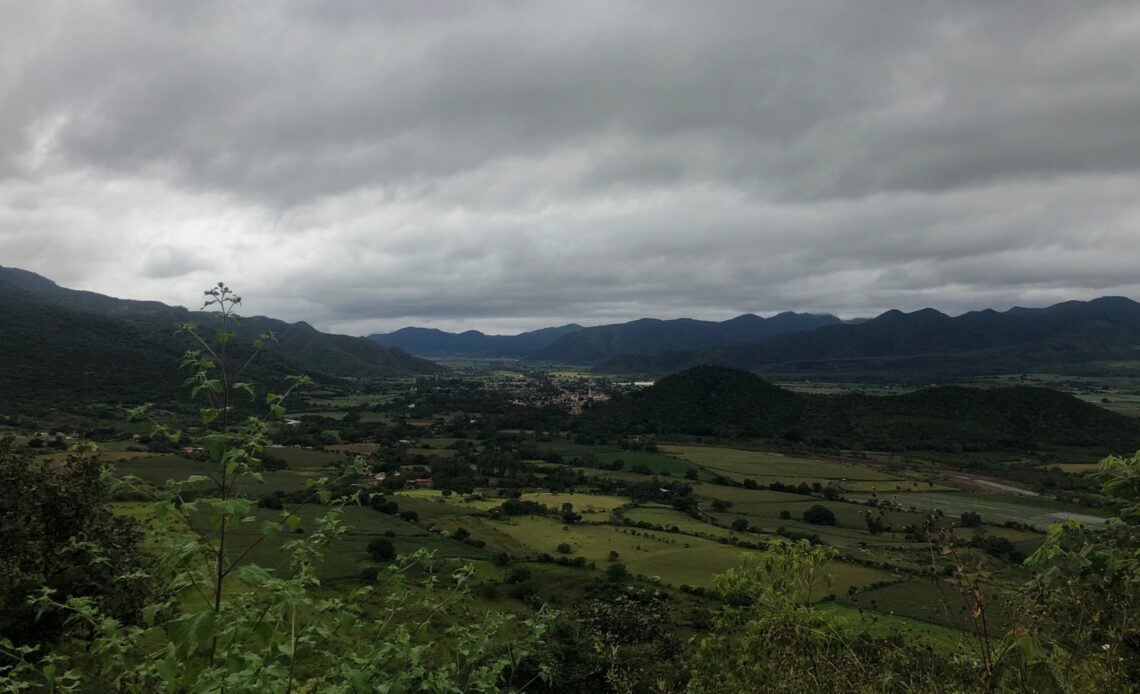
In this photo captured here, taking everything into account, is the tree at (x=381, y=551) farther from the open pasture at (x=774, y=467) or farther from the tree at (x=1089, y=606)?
the open pasture at (x=774, y=467)

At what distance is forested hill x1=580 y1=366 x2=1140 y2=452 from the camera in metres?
109

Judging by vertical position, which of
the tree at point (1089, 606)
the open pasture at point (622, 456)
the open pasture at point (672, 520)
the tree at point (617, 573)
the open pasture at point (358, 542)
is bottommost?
the open pasture at point (622, 456)

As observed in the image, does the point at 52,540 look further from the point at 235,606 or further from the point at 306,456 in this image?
the point at 306,456

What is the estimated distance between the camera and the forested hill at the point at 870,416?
356ft

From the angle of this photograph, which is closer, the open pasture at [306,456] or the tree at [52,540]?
the tree at [52,540]

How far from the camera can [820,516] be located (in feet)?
209

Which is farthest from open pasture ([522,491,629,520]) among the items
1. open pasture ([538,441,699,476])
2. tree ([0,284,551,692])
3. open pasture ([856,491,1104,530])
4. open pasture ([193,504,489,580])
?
tree ([0,284,551,692])

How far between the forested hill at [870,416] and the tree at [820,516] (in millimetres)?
57762

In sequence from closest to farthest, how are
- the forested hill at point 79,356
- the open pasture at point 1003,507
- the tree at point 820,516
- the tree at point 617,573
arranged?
the tree at point 617,573 < the open pasture at point 1003,507 < the tree at point 820,516 < the forested hill at point 79,356

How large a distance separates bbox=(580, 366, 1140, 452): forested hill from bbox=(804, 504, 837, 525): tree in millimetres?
57762

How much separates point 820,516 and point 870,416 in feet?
241

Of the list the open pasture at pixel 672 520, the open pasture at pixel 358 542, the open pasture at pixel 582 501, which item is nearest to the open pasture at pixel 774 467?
the open pasture at pixel 672 520

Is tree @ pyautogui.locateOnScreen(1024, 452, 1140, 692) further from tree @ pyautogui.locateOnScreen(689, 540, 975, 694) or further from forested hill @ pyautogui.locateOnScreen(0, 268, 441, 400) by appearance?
forested hill @ pyautogui.locateOnScreen(0, 268, 441, 400)

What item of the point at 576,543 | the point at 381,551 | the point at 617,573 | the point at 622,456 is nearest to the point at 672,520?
the point at 576,543
